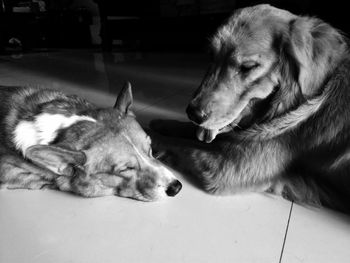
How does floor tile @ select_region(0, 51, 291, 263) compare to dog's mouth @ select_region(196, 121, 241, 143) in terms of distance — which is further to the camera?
dog's mouth @ select_region(196, 121, 241, 143)

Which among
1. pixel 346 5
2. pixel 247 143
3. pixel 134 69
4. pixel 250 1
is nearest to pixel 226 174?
pixel 247 143

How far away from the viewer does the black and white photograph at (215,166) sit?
3.32 feet

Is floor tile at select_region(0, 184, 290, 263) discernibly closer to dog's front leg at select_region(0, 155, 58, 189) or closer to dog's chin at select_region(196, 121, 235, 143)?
dog's front leg at select_region(0, 155, 58, 189)

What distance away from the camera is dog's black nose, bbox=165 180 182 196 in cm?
122

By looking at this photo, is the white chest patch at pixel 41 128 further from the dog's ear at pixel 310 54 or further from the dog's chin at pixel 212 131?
the dog's ear at pixel 310 54

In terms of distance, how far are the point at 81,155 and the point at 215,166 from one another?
57cm

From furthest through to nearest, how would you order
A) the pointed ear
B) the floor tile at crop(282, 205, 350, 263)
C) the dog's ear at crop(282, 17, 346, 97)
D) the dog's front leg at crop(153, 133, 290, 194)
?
the pointed ear → the dog's front leg at crop(153, 133, 290, 194) → the dog's ear at crop(282, 17, 346, 97) → the floor tile at crop(282, 205, 350, 263)

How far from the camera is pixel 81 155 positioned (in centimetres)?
115

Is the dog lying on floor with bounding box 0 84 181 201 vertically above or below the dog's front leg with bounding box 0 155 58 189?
above

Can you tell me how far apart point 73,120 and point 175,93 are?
5.13ft

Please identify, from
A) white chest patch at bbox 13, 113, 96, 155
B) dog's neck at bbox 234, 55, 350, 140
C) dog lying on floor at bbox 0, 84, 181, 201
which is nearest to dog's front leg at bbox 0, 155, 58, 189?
dog lying on floor at bbox 0, 84, 181, 201

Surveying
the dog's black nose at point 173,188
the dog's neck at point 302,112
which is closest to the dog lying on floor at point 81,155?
the dog's black nose at point 173,188

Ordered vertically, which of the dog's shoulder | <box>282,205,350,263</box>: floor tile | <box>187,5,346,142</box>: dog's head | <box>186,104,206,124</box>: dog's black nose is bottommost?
<box>282,205,350,263</box>: floor tile

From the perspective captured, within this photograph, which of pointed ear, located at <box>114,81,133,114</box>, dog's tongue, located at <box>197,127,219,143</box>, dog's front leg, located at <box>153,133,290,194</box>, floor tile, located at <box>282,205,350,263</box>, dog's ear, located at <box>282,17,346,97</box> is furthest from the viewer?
pointed ear, located at <box>114,81,133,114</box>
